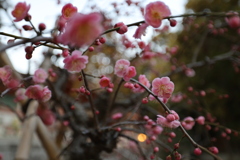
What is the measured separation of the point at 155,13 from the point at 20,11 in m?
0.41

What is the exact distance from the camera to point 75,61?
2.26ft

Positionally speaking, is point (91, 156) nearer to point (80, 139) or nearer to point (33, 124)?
point (80, 139)

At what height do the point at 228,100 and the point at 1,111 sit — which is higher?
the point at 228,100

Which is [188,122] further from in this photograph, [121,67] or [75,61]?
[75,61]

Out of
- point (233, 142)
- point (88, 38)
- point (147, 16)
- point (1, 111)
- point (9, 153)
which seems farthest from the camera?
point (1, 111)

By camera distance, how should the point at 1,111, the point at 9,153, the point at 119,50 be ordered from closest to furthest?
1. the point at 119,50
2. the point at 9,153
3. the point at 1,111

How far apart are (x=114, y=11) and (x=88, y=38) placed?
138 centimetres

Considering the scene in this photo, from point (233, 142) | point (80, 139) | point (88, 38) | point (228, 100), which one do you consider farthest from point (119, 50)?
point (233, 142)

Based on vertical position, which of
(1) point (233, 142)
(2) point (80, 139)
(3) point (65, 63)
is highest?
(3) point (65, 63)

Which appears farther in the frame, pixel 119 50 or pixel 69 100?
pixel 119 50

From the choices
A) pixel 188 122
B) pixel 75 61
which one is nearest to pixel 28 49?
pixel 75 61

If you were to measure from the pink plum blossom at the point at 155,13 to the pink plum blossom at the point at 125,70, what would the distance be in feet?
0.60

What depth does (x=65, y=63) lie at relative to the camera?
691mm

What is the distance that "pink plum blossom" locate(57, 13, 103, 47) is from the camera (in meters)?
0.46
